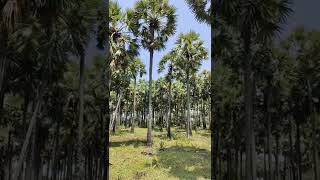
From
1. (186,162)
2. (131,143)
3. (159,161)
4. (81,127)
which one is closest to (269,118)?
(81,127)

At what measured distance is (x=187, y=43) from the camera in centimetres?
1977

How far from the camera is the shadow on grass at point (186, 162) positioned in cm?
1152

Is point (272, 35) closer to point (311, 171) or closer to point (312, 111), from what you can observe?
Result: point (312, 111)

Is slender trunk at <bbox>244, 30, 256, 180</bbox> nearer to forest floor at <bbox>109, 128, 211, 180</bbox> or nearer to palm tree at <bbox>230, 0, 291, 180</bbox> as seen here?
palm tree at <bbox>230, 0, 291, 180</bbox>

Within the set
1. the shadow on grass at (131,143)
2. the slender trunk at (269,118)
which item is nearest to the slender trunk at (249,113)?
the slender trunk at (269,118)

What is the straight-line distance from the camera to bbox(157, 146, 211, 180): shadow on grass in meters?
11.5

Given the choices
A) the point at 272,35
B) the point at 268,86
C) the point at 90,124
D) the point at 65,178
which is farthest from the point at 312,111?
the point at 65,178

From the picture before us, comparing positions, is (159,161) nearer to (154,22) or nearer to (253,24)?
(154,22)

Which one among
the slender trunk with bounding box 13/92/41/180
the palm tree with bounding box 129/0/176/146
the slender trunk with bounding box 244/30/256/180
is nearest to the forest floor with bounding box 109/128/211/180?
the palm tree with bounding box 129/0/176/146

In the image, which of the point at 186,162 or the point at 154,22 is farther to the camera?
the point at 154,22

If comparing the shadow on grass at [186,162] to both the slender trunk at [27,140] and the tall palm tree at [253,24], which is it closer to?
the tall palm tree at [253,24]

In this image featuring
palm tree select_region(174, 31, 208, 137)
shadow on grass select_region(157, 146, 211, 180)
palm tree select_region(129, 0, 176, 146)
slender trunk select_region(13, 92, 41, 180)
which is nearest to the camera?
slender trunk select_region(13, 92, 41, 180)

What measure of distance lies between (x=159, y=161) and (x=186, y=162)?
0.82 meters

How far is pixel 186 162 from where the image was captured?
41.5 ft
